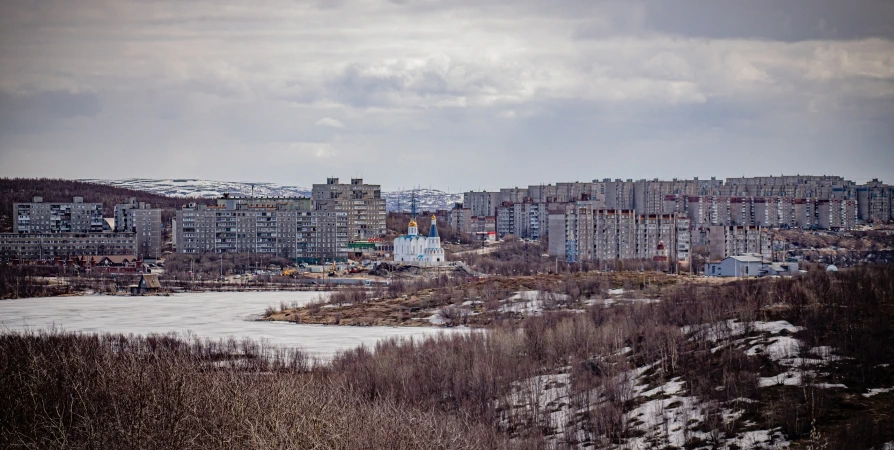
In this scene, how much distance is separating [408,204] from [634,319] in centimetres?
12585

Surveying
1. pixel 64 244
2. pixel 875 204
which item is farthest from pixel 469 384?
pixel 875 204

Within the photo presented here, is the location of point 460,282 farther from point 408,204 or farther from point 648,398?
point 408,204

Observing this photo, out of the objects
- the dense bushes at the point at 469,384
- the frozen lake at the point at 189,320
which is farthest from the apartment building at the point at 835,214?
the dense bushes at the point at 469,384

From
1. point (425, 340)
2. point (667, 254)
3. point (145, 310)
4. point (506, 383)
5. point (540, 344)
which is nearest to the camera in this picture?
point (506, 383)

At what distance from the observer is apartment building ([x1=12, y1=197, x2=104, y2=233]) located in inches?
2997

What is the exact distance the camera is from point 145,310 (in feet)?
137

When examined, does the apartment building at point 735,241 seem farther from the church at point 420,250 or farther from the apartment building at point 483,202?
the apartment building at point 483,202

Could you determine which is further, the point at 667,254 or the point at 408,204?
the point at 408,204

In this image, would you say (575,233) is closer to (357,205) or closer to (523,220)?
(357,205)

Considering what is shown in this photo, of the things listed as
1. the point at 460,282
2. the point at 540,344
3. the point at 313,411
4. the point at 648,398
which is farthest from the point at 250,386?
the point at 460,282

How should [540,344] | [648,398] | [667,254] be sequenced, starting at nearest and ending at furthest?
[648,398] → [540,344] → [667,254]

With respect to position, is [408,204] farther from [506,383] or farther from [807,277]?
[506,383]


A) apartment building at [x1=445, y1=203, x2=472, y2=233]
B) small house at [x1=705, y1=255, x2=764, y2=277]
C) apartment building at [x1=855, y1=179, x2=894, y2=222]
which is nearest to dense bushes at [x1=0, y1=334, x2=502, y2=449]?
small house at [x1=705, y1=255, x2=764, y2=277]

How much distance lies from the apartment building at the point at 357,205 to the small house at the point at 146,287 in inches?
874
